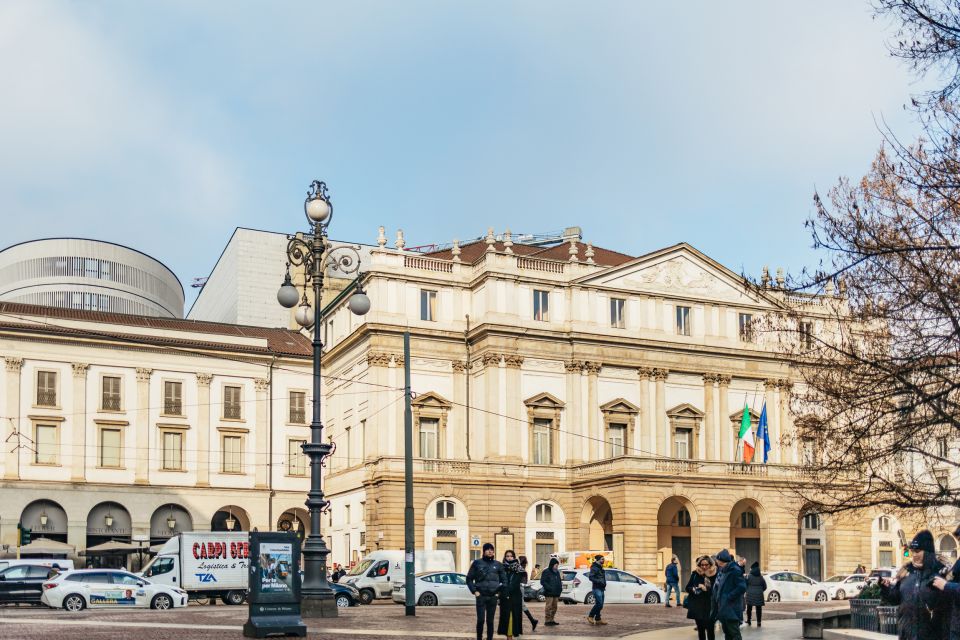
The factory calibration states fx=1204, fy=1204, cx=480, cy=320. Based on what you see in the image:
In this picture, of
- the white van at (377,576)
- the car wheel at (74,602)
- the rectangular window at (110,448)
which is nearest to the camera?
the car wheel at (74,602)

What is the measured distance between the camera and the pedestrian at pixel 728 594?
1862 cm

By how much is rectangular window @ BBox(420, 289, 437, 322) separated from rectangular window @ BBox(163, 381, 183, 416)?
50.8 feet

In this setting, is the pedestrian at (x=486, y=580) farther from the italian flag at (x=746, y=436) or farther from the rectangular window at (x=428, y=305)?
the rectangular window at (x=428, y=305)

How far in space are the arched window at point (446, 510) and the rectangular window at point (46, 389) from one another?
71.8 ft

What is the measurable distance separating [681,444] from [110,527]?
104 ft

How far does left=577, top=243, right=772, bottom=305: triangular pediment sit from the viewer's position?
216 ft

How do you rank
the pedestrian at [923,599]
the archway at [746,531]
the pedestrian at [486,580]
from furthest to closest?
the archway at [746,531], the pedestrian at [486,580], the pedestrian at [923,599]

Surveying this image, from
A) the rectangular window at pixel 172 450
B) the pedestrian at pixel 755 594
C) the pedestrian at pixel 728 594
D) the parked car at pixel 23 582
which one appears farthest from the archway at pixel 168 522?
the pedestrian at pixel 728 594

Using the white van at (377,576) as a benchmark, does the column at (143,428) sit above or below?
above

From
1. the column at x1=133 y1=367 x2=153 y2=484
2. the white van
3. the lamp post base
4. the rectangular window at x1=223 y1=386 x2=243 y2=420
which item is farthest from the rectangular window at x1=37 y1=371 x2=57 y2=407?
the lamp post base

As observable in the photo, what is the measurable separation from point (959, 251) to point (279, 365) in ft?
183

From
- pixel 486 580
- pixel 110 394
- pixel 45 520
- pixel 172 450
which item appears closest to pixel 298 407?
pixel 172 450

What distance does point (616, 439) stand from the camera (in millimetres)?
65188

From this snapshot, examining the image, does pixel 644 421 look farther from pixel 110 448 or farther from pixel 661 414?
pixel 110 448
